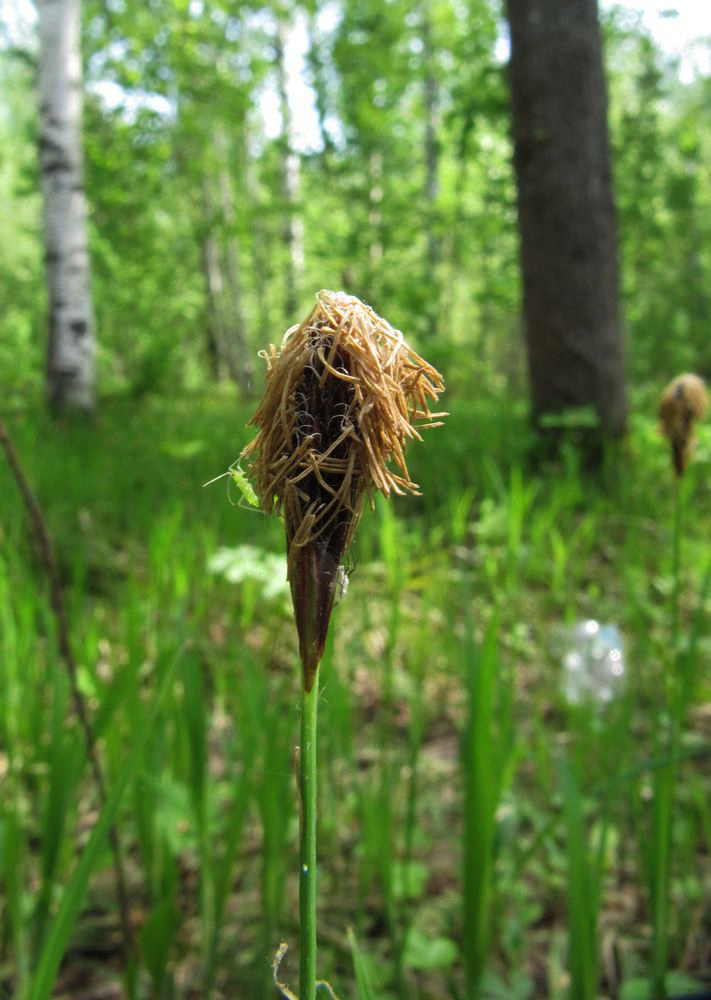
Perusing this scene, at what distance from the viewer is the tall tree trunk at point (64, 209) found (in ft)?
20.0

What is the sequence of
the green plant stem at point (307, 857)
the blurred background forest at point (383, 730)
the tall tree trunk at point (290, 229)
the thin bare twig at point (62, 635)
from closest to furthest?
1. the green plant stem at point (307, 857)
2. the thin bare twig at point (62, 635)
3. the blurred background forest at point (383, 730)
4. the tall tree trunk at point (290, 229)

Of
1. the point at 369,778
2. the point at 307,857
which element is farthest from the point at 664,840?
the point at 307,857

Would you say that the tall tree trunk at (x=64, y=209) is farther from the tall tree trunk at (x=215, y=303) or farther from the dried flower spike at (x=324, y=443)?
the tall tree trunk at (x=215, y=303)

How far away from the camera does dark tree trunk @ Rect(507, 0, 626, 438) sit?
3635 millimetres

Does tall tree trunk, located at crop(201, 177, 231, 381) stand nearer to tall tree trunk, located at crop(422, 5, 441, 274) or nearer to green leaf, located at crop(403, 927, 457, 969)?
tall tree trunk, located at crop(422, 5, 441, 274)

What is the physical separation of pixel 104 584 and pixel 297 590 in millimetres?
2381

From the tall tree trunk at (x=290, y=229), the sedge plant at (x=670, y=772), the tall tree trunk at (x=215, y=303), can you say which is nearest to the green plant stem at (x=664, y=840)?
the sedge plant at (x=670, y=772)

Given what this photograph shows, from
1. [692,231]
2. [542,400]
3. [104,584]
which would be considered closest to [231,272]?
[692,231]

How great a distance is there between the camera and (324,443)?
48 centimetres

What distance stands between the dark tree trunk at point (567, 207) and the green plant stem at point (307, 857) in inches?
140

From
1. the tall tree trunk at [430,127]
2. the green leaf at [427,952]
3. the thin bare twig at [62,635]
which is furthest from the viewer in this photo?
the tall tree trunk at [430,127]

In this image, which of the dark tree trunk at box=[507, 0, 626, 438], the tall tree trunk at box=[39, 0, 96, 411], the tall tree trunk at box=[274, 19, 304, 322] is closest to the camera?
the dark tree trunk at box=[507, 0, 626, 438]

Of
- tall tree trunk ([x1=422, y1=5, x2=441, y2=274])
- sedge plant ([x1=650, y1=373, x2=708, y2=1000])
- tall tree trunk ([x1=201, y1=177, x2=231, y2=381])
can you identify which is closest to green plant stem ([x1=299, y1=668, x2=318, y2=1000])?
sedge plant ([x1=650, y1=373, x2=708, y2=1000])

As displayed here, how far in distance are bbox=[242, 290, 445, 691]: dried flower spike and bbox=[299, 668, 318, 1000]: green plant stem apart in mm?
48
